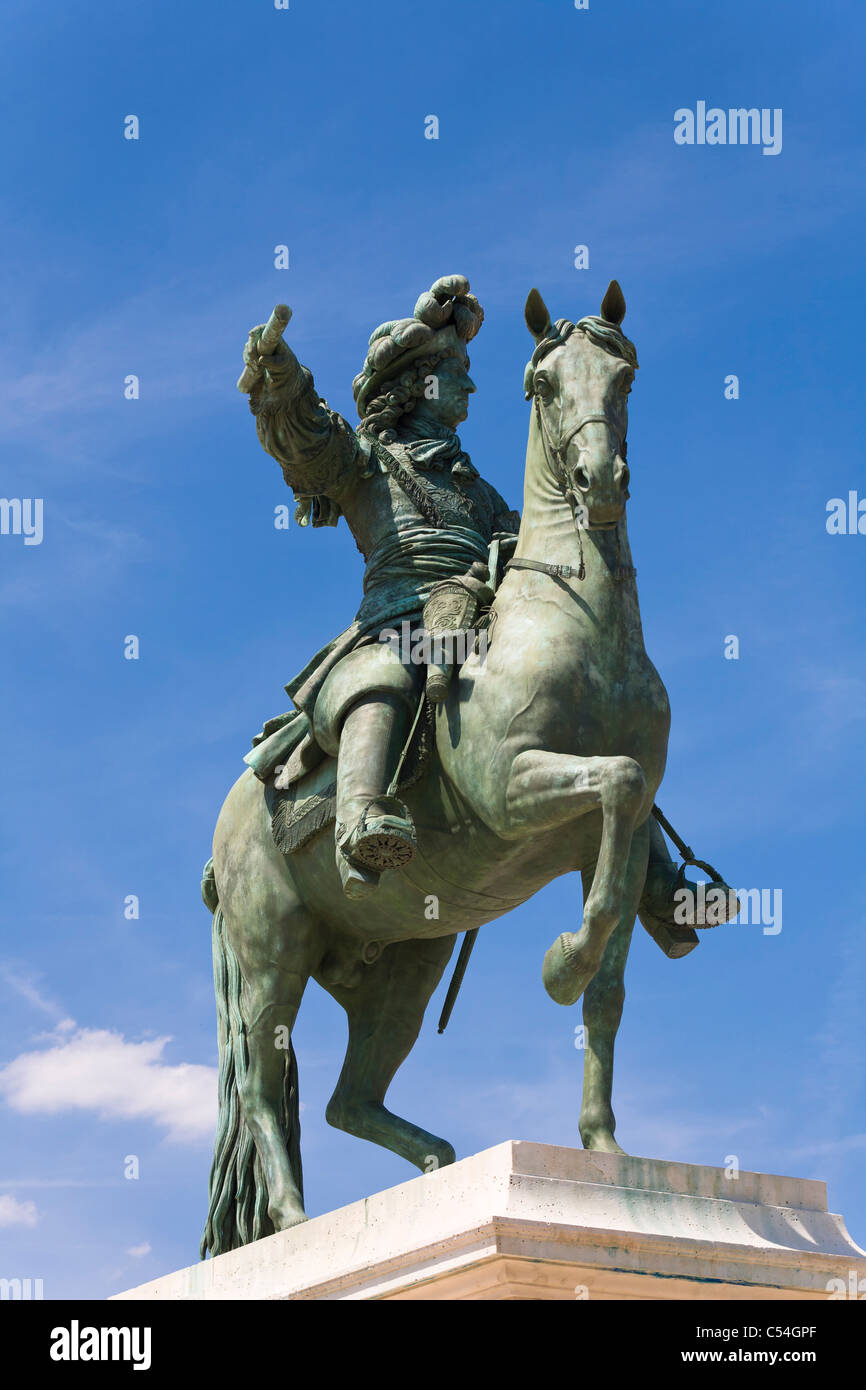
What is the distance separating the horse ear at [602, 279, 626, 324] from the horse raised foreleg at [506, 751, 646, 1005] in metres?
2.17

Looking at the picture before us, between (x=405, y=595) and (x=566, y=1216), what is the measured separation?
360 centimetres

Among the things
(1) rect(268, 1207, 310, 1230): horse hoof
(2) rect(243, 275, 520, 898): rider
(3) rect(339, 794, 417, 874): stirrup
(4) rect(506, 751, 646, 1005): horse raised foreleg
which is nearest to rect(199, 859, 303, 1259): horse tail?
(1) rect(268, 1207, 310, 1230): horse hoof

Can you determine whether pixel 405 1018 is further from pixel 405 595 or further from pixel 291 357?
pixel 291 357

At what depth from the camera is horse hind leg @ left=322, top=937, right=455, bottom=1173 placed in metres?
11.0

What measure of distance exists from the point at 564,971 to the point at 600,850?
1.75 feet

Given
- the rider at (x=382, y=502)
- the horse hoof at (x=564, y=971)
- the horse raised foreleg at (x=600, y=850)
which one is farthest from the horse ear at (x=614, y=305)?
the horse hoof at (x=564, y=971)

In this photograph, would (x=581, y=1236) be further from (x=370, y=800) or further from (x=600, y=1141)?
(x=370, y=800)

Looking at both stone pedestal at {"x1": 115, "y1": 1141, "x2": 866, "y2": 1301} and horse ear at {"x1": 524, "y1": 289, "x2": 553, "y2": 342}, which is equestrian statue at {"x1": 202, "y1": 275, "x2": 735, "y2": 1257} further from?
stone pedestal at {"x1": 115, "y1": 1141, "x2": 866, "y2": 1301}

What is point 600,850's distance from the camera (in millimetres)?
8906

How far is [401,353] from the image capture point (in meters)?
11.4

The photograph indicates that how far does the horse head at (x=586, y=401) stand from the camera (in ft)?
30.6

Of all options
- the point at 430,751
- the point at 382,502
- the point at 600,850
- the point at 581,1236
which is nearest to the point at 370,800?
the point at 430,751

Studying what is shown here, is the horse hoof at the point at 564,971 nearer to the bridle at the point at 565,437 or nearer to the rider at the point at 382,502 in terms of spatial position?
the rider at the point at 382,502
